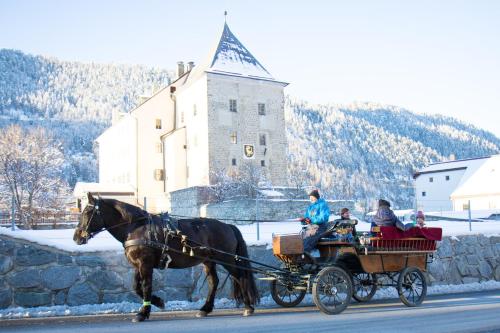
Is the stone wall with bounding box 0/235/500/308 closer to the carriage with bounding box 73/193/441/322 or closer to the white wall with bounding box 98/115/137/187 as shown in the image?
the carriage with bounding box 73/193/441/322

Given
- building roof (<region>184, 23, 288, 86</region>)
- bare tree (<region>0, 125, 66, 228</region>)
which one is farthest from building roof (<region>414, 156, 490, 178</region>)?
bare tree (<region>0, 125, 66, 228</region>)

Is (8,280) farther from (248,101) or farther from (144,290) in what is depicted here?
(248,101)

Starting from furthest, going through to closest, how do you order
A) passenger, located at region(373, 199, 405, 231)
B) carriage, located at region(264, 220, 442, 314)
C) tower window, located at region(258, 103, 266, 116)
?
tower window, located at region(258, 103, 266, 116)
passenger, located at region(373, 199, 405, 231)
carriage, located at region(264, 220, 442, 314)

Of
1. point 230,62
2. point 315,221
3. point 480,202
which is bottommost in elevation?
point 315,221

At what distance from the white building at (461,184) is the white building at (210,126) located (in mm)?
17017

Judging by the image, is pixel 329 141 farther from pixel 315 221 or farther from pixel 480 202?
pixel 315 221

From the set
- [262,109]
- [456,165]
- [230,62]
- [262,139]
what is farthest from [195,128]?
[456,165]

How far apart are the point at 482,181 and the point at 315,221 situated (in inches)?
2204

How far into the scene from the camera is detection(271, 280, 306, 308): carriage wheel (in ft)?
36.0

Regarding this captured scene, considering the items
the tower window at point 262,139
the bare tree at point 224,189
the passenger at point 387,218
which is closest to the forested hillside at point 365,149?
the tower window at point 262,139

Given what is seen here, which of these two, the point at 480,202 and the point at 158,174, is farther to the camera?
the point at 480,202

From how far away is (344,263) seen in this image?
436 inches

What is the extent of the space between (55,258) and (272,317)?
4375mm

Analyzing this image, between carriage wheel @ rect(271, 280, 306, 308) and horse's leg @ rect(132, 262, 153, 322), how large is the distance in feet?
8.53
